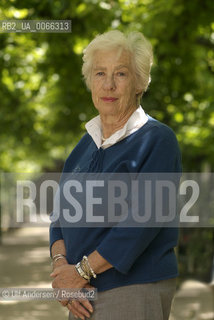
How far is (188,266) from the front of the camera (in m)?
9.06

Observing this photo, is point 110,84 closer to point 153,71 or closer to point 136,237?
point 136,237

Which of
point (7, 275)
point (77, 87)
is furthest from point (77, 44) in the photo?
point (7, 275)

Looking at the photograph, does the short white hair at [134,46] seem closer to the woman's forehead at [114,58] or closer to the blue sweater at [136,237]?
the woman's forehead at [114,58]

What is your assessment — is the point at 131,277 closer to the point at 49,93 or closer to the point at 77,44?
the point at 77,44

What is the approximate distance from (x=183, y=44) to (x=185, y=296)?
3234 millimetres

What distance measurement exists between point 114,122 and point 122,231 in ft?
1.65

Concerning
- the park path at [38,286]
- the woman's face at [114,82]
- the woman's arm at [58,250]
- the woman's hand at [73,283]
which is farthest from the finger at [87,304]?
the park path at [38,286]

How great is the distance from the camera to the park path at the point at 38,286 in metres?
6.45

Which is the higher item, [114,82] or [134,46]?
[134,46]

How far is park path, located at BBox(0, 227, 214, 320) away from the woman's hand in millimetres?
4300

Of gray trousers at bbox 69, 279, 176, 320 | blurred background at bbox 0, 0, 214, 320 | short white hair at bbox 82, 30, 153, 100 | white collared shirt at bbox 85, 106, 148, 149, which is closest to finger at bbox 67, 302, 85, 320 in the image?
gray trousers at bbox 69, 279, 176, 320

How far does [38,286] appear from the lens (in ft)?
29.7

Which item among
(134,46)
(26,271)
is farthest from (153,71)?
(26,271)

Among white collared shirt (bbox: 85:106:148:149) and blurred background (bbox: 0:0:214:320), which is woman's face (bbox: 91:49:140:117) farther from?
blurred background (bbox: 0:0:214:320)
